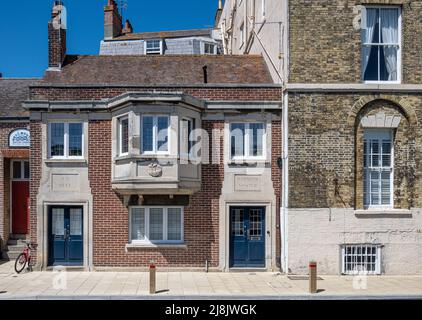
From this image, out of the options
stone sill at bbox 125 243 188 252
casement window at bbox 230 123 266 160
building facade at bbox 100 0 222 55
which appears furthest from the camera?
building facade at bbox 100 0 222 55

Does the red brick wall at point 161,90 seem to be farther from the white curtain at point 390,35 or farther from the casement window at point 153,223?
the casement window at point 153,223

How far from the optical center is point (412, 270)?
609 inches

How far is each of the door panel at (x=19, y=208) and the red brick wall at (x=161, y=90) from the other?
4609 mm

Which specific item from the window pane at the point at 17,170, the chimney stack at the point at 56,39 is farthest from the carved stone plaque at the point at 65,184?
the chimney stack at the point at 56,39

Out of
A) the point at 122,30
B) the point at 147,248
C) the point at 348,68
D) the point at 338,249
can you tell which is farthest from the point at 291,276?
the point at 122,30

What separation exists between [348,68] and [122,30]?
24814 millimetres

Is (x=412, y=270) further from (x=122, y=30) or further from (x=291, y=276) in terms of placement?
(x=122, y=30)

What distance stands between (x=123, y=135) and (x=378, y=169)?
8.51 m

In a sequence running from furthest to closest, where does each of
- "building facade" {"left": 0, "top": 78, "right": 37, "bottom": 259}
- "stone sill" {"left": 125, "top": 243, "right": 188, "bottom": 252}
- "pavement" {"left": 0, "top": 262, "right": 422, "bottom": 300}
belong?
"building facade" {"left": 0, "top": 78, "right": 37, "bottom": 259}, "stone sill" {"left": 125, "top": 243, "right": 188, "bottom": 252}, "pavement" {"left": 0, "top": 262, "right": 422, "bottom": 300}

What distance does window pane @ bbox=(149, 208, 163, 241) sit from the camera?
52.8ft

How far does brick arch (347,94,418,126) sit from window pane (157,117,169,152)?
5885mm

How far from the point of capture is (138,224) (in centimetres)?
1611

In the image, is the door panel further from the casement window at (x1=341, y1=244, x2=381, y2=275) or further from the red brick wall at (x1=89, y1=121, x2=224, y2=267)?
the casement window at (x1=341, y1=244, x2=381, y2=275)

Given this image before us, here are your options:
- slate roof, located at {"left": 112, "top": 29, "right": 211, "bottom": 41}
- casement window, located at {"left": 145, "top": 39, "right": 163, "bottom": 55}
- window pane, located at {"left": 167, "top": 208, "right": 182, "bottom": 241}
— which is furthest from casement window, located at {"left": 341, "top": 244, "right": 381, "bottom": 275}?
slate roof, located at {"left": 112, "top": 29, "right": 211, "bottom": 41}
